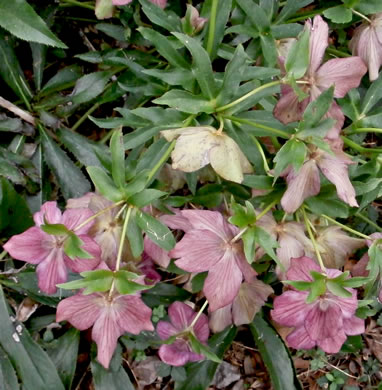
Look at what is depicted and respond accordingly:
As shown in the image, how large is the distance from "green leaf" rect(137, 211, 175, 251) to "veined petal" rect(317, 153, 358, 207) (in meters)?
0.23

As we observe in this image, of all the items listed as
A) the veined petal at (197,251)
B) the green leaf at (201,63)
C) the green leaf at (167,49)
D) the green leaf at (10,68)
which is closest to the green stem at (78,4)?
the green leaf at (10,68)

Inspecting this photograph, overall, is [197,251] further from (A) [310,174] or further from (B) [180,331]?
(B) [180,331]

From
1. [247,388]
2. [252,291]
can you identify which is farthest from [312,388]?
[252,291]

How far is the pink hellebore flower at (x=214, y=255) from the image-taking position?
775 mm

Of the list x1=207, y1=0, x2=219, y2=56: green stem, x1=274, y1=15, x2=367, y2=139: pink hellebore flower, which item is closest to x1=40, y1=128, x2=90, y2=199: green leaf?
x1=207, y1=0, x2=219, y2=56: green stem

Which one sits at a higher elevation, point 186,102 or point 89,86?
point 186,102

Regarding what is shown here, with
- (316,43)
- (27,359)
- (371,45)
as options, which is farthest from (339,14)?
(27,359)

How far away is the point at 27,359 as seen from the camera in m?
1.12

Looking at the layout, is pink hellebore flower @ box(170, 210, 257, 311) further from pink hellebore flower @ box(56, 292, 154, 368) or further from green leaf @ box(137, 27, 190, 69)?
green leaf @ box(137, 27, 190, 69)

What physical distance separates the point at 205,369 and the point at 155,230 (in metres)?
0.51

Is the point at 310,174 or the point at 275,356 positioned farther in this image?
the point at 275,356

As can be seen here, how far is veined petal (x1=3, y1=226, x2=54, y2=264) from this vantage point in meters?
0.78

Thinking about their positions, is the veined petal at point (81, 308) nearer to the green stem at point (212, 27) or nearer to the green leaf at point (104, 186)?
the green leaf at point (104, 186)

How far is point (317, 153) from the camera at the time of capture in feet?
2.64
